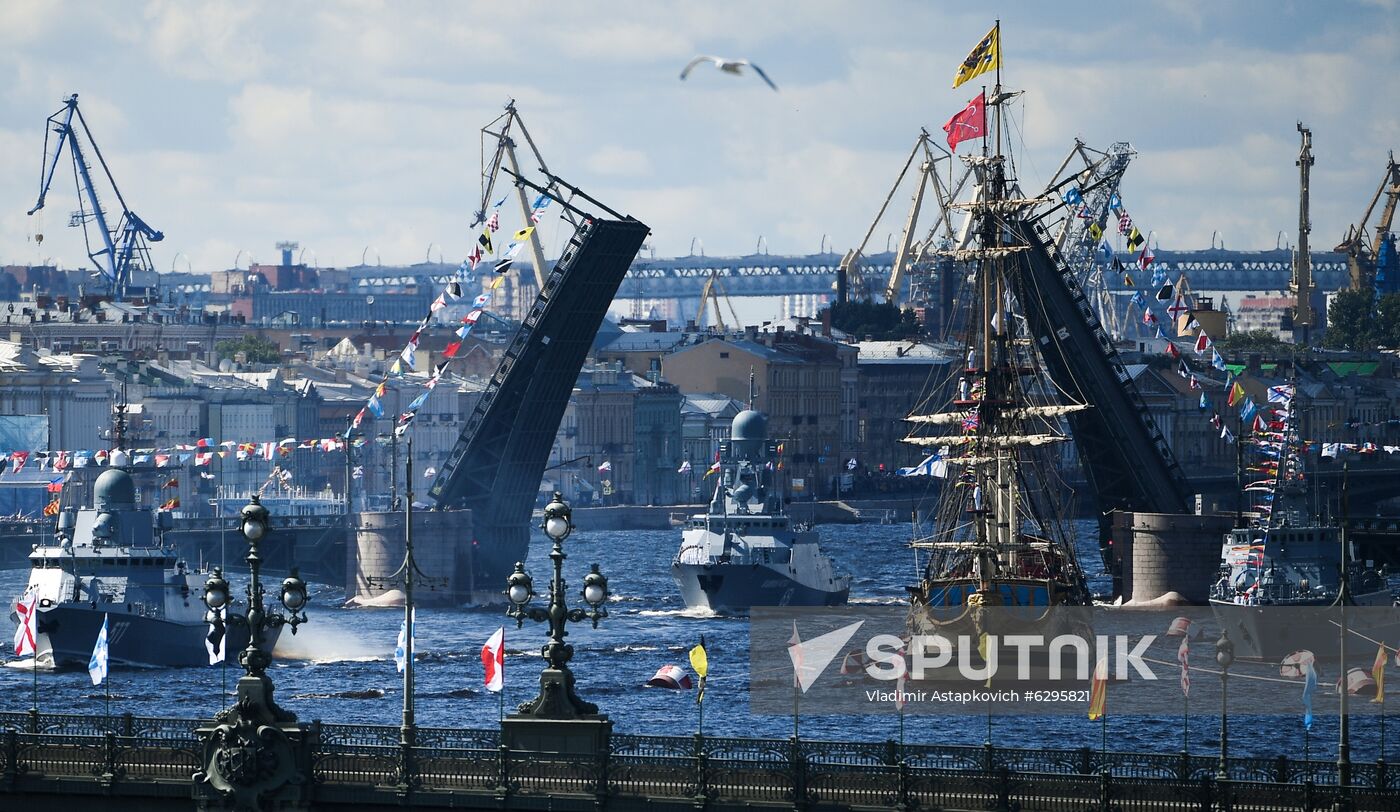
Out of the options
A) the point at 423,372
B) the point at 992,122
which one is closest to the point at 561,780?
the point at 992,122

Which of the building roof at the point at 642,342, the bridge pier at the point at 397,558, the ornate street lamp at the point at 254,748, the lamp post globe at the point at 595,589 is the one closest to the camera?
the lamp post globe at the point at 595,589

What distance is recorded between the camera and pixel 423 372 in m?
152

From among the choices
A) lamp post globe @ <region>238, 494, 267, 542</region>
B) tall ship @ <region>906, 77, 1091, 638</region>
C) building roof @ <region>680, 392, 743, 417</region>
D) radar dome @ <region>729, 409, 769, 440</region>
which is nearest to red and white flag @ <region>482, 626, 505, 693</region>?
lamp post globe @ <region>238, 494, 267, 542</region>

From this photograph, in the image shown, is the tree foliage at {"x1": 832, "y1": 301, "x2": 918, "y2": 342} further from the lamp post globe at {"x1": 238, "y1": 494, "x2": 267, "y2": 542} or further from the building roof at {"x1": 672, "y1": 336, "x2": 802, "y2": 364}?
the lamp post globe at {"x1": 238, "y1": 494, "x2": 267, "y2": 542}

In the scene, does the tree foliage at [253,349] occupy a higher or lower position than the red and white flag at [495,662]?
higher

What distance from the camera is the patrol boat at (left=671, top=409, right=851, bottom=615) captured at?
80000 millimetres

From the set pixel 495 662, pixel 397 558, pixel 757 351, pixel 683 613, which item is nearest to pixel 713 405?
pixel 757 351

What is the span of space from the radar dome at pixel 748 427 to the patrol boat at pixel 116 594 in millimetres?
19845

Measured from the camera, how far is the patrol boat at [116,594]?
62750 mm

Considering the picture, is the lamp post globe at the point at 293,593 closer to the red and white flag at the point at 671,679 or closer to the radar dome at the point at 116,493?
the red and white flag at the point at 671,679

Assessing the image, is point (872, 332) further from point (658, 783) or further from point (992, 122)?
point (658, 783)

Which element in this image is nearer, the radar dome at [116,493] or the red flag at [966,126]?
the red flag at [966,126]

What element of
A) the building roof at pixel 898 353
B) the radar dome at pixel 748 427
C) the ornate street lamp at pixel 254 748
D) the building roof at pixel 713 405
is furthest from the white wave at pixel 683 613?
the building roof at pixel 898 353

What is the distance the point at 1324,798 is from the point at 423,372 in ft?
409
